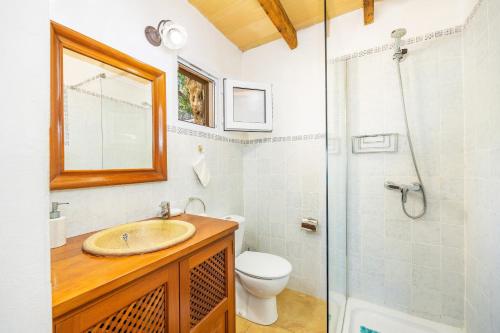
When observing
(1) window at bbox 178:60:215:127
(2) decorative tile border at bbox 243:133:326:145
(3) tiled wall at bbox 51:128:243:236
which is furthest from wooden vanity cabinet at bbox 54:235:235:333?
(2) decorative tile border at bbox 243:133:326:145

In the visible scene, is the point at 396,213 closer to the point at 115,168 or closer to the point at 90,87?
the point at 115,168

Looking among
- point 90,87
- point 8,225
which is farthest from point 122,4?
point 8,225

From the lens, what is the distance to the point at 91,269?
669 millimetres

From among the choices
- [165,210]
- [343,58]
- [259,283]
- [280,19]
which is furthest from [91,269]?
[343,58]

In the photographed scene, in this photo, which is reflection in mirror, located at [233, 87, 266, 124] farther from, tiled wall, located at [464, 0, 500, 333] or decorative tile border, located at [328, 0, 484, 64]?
tiled wall, located at [464, 0, 500, 333]

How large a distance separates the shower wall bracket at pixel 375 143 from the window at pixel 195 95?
1.25m

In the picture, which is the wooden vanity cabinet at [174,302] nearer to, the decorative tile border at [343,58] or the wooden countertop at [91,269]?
the wooden countertop at [91,269]

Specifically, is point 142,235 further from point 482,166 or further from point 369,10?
point 369,10

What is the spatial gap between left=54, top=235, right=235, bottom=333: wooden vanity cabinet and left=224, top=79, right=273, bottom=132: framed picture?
1.11 meters

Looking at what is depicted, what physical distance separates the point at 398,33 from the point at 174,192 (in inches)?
75.2

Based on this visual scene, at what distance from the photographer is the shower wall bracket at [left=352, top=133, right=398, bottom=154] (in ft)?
5.05

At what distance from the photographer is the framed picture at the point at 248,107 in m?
1.88

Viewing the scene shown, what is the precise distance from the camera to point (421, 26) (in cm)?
146

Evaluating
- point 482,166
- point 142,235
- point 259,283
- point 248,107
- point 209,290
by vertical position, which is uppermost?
point 248,107
